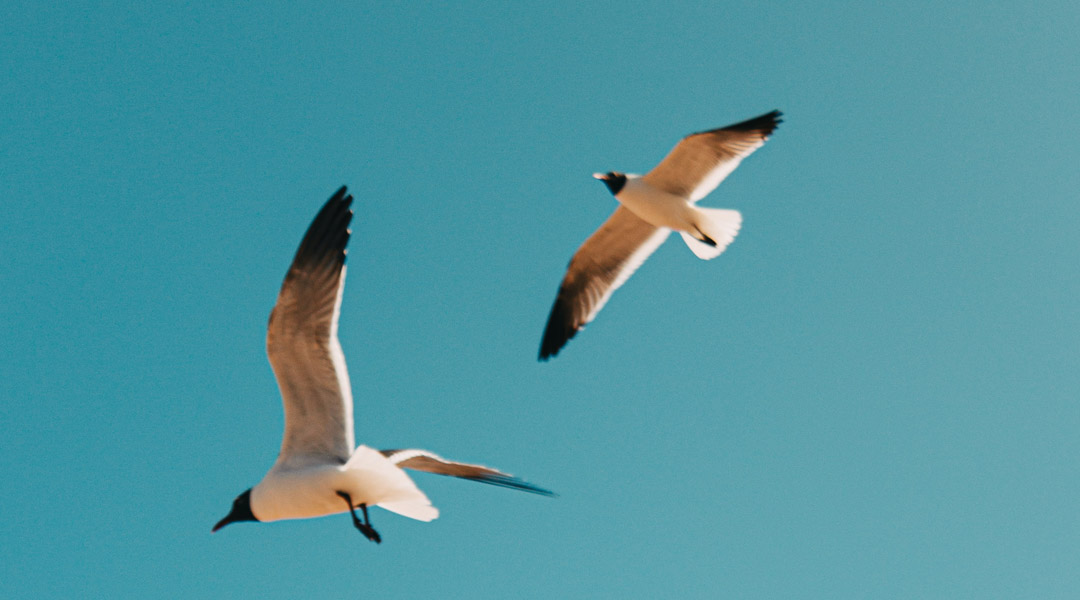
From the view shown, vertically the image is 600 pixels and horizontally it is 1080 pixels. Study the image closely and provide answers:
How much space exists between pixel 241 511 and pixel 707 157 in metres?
4.71

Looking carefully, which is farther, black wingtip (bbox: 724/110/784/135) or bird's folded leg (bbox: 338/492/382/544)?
black wingtip (bbox: 724/110/784/135)

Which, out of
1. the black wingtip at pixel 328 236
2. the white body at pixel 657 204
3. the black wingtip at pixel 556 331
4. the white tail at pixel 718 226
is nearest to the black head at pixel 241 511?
the black wingtip at pixel 328 236

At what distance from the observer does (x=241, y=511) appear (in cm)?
659

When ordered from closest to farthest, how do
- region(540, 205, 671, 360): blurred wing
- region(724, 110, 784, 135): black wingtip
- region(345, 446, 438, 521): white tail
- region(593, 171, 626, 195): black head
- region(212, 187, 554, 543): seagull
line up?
region(345, 446, 438, 521): white tail, region(212, 187, 554, 543): seagull, region(724, 110, 784, 135): black wingtip, region(593, 171, 626, 195): black head, region(540, 205, 671, 360): blurred wing

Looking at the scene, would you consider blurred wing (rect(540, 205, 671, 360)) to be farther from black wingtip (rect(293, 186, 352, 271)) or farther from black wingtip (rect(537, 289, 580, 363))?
black wingtip (rect(293, 186, 352, 271))

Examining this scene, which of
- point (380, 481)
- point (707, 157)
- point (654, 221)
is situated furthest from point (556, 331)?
point (380, 481)

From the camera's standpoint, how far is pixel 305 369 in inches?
243

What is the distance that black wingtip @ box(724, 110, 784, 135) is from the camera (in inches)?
348

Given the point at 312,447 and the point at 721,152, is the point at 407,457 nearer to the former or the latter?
the point at 312,447

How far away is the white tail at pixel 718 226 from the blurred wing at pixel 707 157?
17cm

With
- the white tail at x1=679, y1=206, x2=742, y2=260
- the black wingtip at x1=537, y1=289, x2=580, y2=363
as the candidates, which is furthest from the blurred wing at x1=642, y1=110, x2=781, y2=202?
the black wingtip at x1=537, y1=289, x2=580, y2=363

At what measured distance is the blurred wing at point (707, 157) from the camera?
886 cm

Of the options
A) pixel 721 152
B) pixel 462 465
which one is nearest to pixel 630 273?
pixel 721 152

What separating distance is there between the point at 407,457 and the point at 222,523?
1.21 metres
